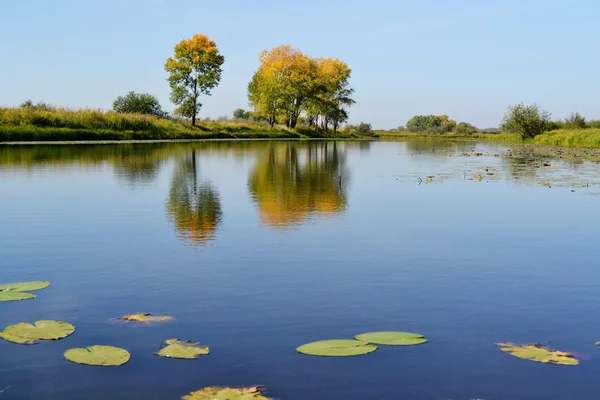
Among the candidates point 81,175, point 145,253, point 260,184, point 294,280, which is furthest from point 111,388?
point 81,175

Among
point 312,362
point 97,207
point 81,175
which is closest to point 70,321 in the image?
point 312,362

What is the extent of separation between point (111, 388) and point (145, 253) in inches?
198

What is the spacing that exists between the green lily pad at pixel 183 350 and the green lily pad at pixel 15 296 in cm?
237

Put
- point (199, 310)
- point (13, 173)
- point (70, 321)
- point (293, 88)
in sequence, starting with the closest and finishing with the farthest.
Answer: point (70, 321) → point (199, 310) → point (13, 173) → point (293, 88)

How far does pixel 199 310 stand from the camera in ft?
22.6

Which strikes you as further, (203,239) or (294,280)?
(203,239)

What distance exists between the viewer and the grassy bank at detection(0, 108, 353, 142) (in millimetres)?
45969

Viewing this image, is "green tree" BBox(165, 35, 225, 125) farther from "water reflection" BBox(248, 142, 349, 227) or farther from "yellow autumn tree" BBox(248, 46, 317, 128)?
"water reflection" BBox(248, 142, 349, 227)

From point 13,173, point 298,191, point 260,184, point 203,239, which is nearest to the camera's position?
point 203,239

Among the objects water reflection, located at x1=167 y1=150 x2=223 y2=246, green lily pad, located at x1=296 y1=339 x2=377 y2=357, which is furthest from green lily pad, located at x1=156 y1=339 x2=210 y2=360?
water reflection, located at x1=167 y1=150 x2=223 y2=246

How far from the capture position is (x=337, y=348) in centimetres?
562

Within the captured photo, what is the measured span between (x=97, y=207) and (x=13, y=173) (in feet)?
31.5

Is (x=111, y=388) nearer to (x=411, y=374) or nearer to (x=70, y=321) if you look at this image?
(x=70, y=321)

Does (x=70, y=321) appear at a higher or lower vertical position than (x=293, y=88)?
lower
